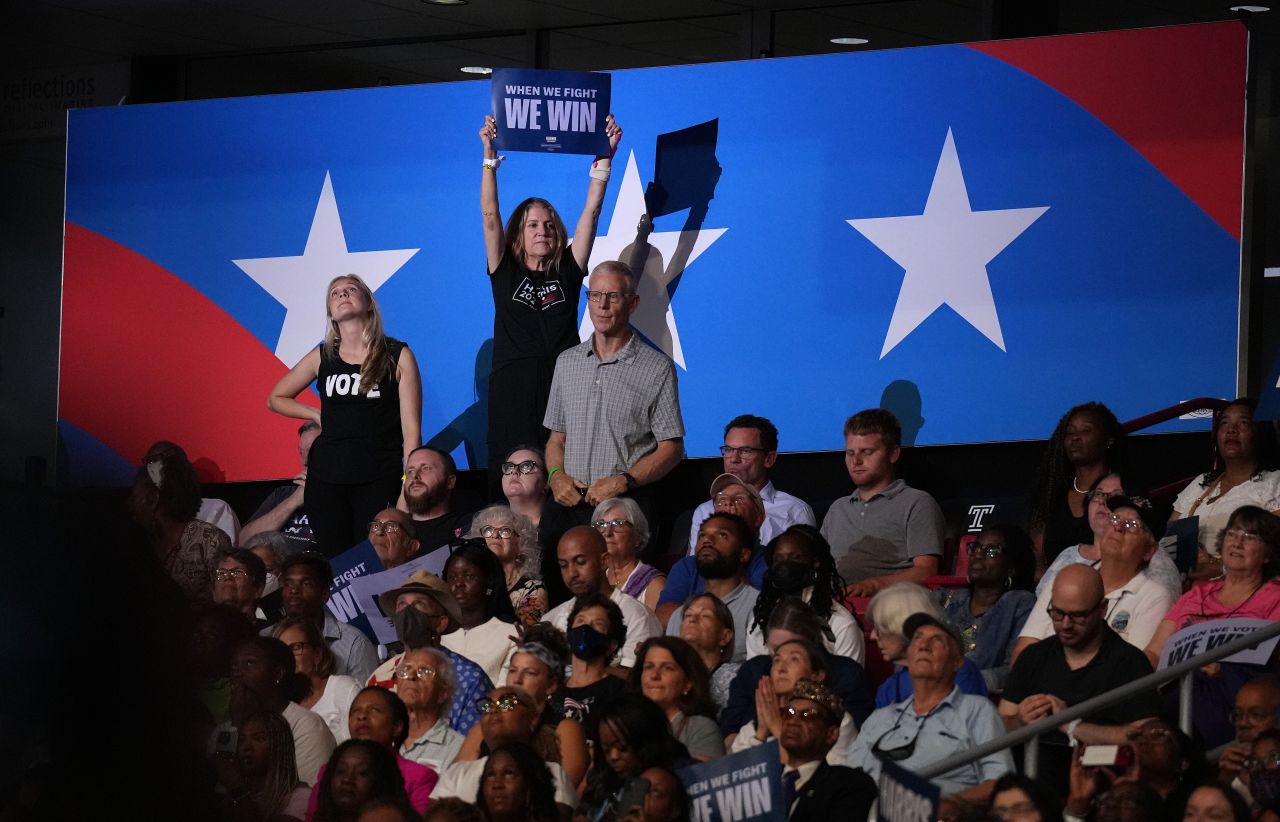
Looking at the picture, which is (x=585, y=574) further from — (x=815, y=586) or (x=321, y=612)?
(x=321, y=612)

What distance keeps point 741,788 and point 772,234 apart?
15.5 feet

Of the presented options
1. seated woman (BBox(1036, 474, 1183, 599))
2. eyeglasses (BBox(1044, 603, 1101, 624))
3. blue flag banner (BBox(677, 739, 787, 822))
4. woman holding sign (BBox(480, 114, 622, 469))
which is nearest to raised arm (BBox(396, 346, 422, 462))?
woman holding sign (BBox(480, 114, 622, 469))

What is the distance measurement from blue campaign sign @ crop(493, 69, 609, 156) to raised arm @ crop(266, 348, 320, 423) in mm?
1372

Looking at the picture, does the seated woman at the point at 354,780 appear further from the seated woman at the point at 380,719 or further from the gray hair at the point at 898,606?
the gray hair at the point at 898,606

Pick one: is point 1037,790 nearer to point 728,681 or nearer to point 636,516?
point 728,681

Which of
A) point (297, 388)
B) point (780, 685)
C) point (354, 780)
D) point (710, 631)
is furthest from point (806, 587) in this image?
Answer: point (297, 388)

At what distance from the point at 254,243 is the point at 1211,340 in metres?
5.20

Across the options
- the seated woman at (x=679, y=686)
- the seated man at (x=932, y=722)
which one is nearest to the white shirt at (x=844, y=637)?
the seated woman at (x=679, y=686)

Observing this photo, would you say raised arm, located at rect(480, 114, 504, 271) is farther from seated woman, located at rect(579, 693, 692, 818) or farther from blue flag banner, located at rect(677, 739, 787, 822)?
→ blue flag banner, located at rect(677, 739, 787, 822)

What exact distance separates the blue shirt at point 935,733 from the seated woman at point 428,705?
1272mm

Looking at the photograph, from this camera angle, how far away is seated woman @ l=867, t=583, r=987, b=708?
16.5 ft

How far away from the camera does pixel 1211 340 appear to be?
25.2ft

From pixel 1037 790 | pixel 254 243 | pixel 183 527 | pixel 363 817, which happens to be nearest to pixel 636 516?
pixel 363 817

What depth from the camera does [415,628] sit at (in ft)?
19.7
